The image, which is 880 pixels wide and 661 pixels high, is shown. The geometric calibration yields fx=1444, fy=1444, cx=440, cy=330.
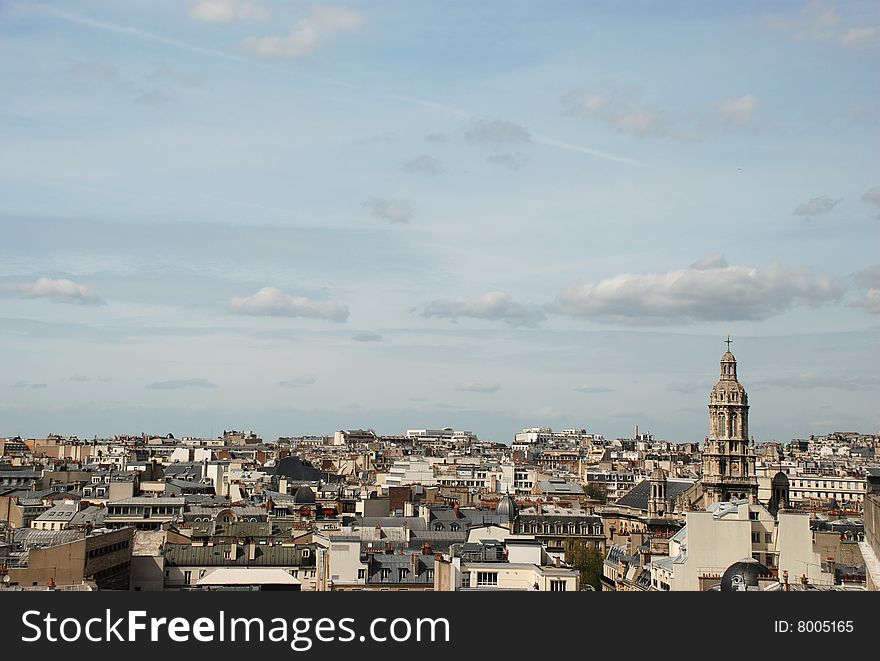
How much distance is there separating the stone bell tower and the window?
75749 mm

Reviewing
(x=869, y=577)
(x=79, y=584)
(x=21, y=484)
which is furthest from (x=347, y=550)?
(x=21, y=484)

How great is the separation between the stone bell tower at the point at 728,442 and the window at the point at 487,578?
75749 mm

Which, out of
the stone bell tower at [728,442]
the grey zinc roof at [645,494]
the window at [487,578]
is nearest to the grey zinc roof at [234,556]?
the window at [487,578]

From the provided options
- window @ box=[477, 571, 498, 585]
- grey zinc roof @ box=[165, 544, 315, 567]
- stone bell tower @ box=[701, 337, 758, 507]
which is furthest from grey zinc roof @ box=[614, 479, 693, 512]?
window @ box=[477, 571, 498, 585]

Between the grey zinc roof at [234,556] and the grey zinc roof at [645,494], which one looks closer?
the grey zinc roof at [234,556]

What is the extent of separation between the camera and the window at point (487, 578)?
58875 millimetres

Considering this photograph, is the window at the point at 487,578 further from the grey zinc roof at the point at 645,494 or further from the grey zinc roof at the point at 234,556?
the grey zinc roof at the point at 645,494

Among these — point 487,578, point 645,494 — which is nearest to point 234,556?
point 487,578

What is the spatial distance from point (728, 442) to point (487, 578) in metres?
81.5

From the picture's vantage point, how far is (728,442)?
137 meters

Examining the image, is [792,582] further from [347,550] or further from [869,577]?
[347,550]

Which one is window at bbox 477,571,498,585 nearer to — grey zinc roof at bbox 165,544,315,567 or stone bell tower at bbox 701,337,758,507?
grey zinc roof at bbox 165,544,315,567
